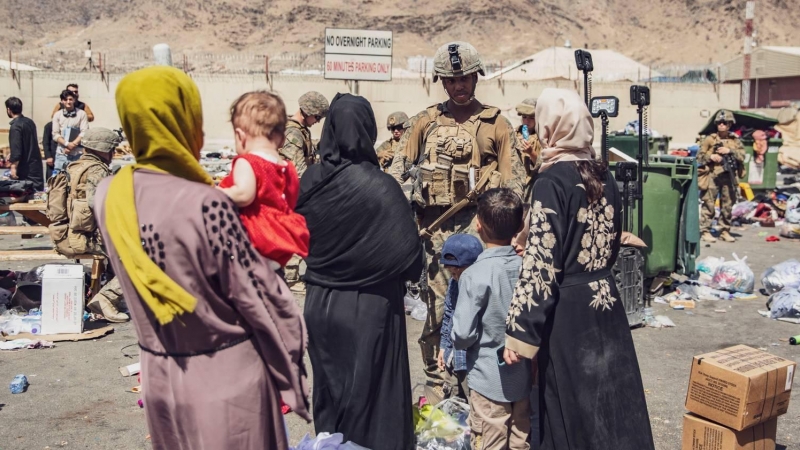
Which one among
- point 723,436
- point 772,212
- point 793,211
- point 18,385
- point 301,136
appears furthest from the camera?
point 772,212

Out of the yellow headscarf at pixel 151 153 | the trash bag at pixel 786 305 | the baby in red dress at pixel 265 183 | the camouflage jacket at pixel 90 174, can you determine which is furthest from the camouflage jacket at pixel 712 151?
the yellow headscarf at pixel 151 153

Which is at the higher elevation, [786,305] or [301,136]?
[301,136]

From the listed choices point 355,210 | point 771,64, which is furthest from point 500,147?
point 771,64

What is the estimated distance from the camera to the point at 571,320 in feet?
11.3

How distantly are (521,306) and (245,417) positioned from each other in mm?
1296

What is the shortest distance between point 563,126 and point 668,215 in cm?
534

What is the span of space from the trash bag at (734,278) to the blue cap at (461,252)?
5.48m

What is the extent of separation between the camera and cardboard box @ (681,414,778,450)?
4133 millimetres

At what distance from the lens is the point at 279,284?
2.61 meters

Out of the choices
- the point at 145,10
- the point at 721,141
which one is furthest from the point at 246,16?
the point at 721,141

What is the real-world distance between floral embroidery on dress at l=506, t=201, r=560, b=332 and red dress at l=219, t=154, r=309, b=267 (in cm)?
103

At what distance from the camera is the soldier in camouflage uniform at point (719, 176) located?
12.1 m

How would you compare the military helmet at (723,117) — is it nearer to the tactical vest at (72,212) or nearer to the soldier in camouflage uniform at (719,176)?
the soldier in camouflage uniform at (719,176)

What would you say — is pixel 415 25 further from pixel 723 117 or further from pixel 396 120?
pixel 396 120
